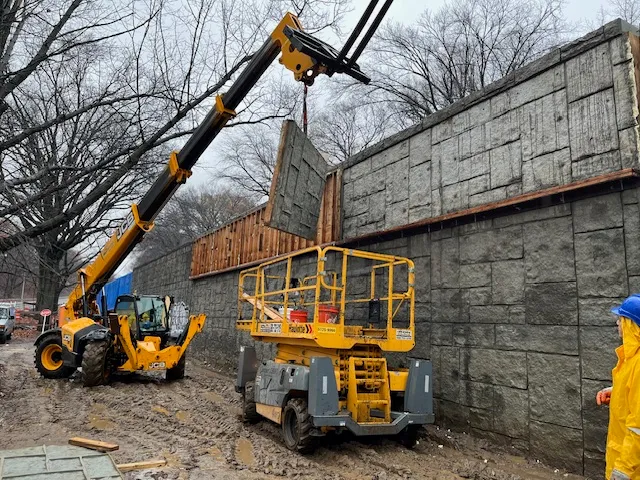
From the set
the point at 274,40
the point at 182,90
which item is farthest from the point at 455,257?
the point at 182,90

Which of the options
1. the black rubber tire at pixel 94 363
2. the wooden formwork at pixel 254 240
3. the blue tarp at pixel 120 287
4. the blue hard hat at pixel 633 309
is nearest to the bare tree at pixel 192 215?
the blue tarp at pixel 120 287

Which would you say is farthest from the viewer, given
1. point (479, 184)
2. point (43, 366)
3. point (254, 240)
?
point (254, 240)

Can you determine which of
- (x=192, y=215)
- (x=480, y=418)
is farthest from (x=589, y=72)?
(x=192, y=215)

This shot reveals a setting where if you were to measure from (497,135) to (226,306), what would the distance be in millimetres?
10764

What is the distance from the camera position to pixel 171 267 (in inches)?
861

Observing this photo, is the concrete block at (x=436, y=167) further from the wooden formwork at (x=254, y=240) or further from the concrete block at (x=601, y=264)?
the wooden formwork at (x=254, y=240)

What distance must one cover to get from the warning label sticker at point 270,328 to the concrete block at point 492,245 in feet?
9.35

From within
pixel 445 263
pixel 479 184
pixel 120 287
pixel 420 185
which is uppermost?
pixel 420 185

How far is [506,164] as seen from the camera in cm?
660

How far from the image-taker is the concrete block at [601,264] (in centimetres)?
517

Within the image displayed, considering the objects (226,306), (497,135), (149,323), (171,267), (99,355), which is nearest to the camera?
(497,135)

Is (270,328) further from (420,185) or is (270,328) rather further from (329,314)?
(420,185)

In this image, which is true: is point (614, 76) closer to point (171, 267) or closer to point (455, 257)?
point (455, 257)

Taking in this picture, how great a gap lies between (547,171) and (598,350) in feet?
7.29
